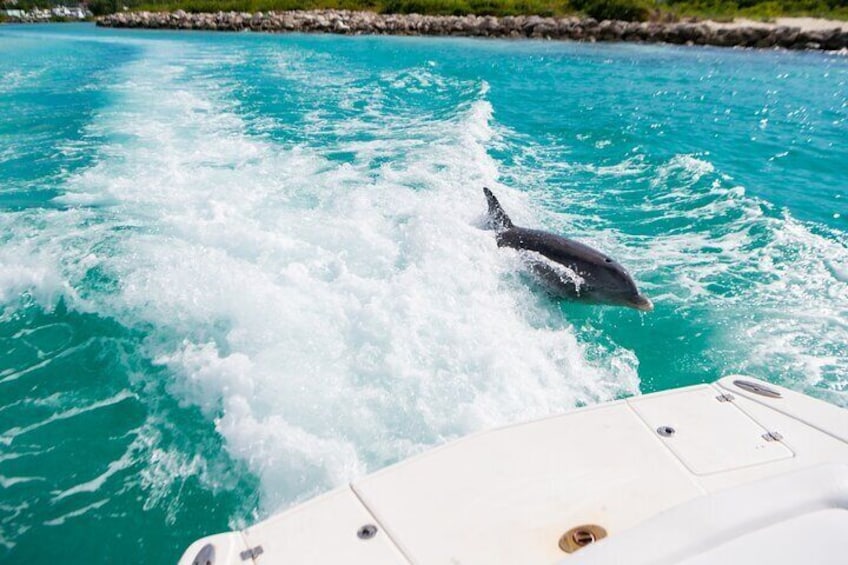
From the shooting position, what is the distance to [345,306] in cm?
524

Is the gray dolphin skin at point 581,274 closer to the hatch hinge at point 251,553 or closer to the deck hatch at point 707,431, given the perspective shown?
the deck hatch at point 707,431

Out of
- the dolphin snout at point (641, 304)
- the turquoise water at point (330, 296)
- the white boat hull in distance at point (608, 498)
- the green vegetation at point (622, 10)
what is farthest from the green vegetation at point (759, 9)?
the white boat hull in distance at point (608, 498)

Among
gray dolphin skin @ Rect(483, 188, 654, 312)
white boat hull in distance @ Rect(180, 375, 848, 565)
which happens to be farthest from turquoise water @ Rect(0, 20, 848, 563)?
white boat hull in distance @ Rect(180, 375, 848, 565)

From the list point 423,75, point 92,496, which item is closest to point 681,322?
point 92,496

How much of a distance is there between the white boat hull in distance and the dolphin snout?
2617 millimetres

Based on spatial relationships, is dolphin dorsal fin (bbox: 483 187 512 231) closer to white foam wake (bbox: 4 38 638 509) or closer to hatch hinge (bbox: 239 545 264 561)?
white foam wake (bbox: 4 38 638 509)

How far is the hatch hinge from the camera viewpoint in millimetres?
2068

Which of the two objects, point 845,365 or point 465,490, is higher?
point 465,490

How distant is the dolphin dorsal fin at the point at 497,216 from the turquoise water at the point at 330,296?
388 mm

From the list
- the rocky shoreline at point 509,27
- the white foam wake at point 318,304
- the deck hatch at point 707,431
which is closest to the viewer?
the deck hatch at point 707,431

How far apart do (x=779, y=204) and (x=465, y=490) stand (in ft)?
29.0

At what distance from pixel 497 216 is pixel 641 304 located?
6.92 ft

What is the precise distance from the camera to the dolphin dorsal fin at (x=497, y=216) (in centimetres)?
667

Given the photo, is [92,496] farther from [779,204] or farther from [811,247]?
[779,204]
